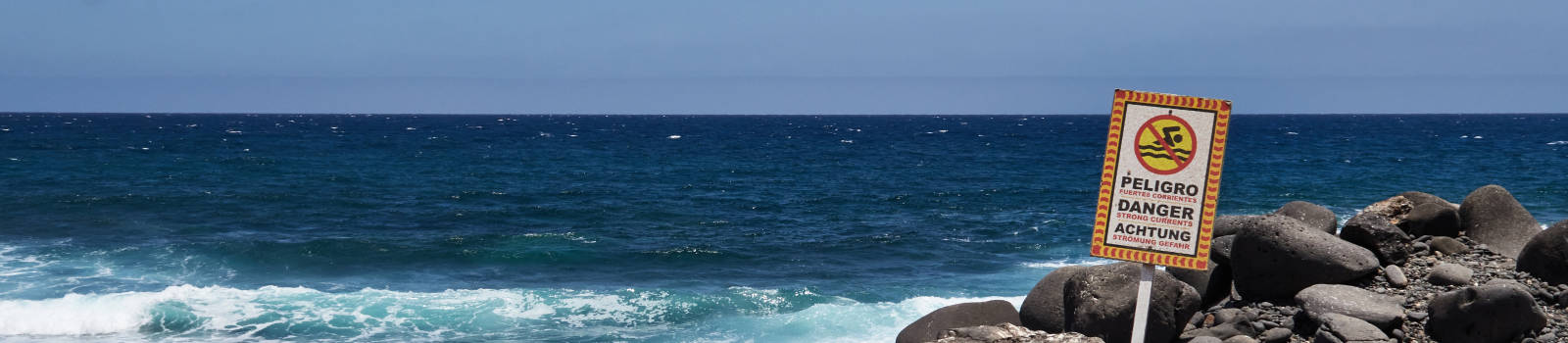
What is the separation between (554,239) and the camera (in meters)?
26.2

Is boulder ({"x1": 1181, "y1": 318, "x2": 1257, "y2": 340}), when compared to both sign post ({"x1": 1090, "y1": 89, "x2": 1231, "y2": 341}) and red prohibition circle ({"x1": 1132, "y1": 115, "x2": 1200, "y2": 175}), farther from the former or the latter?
red prohibition circle ({"x1": 1132, "y1": 115, "x2": 1200, "y2": 175})

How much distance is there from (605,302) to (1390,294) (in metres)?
12.0

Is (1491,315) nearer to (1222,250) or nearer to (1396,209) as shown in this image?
(1222,250)

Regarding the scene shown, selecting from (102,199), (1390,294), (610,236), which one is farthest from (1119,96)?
(102,199)

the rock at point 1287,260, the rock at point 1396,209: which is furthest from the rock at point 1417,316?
the rock at point 1396,209

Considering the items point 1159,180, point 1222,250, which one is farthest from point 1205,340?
point 1159,180

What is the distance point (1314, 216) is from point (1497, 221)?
2.12m

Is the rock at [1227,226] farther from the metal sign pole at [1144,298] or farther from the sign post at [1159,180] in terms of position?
the sign post at [1159,180]

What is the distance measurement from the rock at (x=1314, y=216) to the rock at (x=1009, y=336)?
17.0 feet

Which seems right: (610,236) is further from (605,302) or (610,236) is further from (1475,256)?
(1475,256)

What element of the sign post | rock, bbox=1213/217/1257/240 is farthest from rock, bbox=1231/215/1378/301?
the sign post

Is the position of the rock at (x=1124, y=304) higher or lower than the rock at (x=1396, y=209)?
lower

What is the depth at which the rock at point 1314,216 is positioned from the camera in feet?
39.1

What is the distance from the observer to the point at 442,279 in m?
21.0
